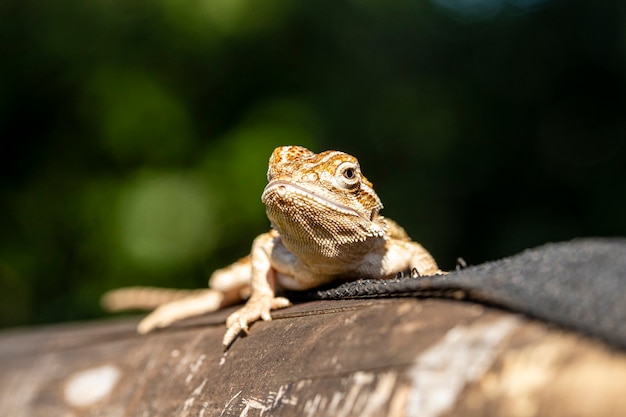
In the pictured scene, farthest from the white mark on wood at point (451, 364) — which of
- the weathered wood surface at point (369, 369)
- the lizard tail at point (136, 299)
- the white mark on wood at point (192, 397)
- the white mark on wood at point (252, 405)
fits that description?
the lizard tail at point (136, 299)

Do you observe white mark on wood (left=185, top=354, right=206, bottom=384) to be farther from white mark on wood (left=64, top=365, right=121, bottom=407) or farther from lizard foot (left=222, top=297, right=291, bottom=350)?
white mark on wood (left=64, top=365, right=121, bottom=407)

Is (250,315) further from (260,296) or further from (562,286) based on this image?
(562,286)

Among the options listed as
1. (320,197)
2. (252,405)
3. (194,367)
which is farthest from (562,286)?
(194,367)

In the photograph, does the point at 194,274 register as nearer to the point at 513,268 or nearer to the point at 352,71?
the point at 352,71

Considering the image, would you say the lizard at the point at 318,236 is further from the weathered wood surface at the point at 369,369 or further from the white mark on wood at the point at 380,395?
the white mark on wood at the point at 380,395

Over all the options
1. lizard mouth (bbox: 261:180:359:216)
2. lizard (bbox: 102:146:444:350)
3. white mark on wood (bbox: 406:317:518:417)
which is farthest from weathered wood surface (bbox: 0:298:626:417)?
lizard mouth (bbox: 261:180:359:216)

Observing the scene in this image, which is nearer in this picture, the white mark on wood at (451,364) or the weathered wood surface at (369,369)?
the weathered wood surface at (369,369)
